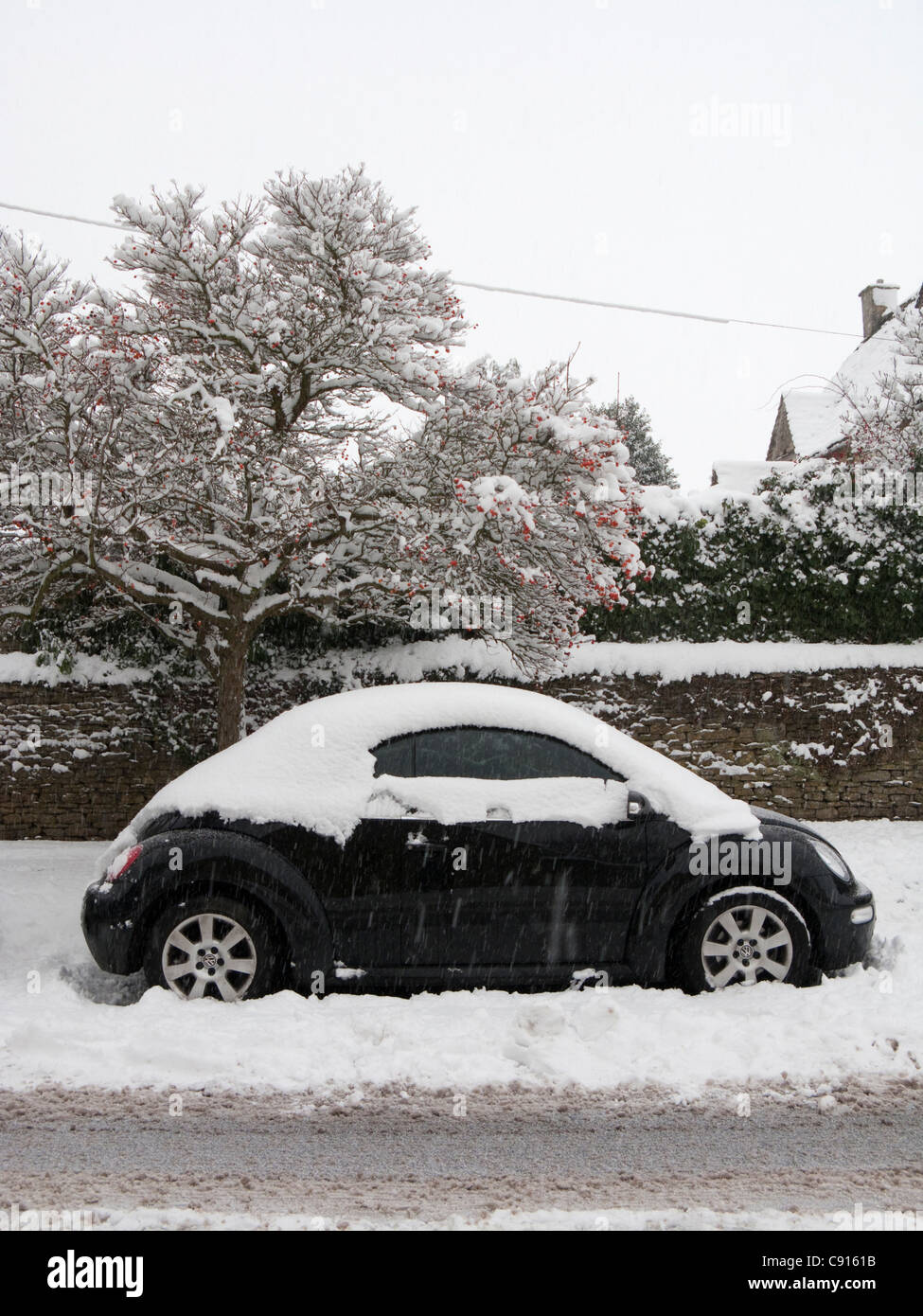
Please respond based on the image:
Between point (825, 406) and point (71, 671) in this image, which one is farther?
point (825, 406)

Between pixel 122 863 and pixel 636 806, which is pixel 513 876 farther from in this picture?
pixel 122 863

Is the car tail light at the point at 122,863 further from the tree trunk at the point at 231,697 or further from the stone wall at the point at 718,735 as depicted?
the stone wall at the point at 718,735

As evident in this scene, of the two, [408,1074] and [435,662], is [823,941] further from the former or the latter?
[435,662]

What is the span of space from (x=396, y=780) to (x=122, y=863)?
4.79 feet

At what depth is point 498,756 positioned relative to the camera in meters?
5.22

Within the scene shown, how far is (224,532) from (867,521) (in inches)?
290

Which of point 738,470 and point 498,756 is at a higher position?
point 738,470

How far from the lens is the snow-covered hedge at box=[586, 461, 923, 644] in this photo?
36.8ft

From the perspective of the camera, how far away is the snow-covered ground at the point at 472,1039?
13.4ft

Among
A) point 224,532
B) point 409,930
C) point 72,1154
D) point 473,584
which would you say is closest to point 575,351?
point 473,584

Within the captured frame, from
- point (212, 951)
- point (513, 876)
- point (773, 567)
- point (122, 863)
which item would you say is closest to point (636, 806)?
point (513, 876)

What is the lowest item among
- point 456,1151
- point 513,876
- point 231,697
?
point 456,1151

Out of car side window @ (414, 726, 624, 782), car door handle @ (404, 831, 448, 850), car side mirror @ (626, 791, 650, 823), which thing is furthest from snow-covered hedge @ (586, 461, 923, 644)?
car door handle @ (404, 831, 448, 850)
